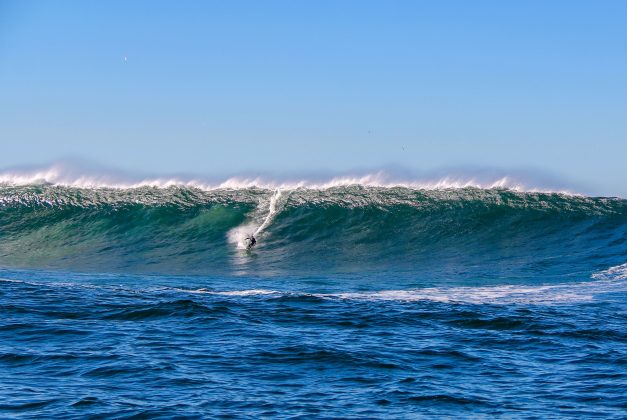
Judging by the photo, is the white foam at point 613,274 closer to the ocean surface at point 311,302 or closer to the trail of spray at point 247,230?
the ocean surface at point 311,302

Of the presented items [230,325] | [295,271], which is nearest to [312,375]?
[230,325]

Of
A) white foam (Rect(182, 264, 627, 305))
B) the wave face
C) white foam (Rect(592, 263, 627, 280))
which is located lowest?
white foam (Rect(182, 264, 627, 305))

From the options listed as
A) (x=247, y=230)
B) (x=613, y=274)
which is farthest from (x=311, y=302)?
(x=247, y=230)

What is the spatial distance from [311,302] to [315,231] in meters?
12.5

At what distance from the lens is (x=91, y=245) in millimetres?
27250

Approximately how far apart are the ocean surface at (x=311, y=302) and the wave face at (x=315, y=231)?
92 millimetres

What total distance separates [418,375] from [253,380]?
6.54ft

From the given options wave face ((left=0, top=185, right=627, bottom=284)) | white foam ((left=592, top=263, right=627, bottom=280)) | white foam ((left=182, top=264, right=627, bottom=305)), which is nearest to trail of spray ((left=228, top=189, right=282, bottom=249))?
wave face ((left=0, top=185, right=627, bottom=284))

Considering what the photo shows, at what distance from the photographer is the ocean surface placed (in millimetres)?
9133

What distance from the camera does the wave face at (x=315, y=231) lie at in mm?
23984

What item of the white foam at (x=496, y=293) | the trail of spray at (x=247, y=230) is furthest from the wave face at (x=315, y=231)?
the white foam at (x=496, y=293)

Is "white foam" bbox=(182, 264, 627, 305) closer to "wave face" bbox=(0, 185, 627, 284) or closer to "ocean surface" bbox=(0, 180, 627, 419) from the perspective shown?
"ocean surface" bbox=(0, 180, 627, 419)

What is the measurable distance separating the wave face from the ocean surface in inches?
3.6

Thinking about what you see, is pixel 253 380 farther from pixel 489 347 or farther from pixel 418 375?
pixel 489 347
